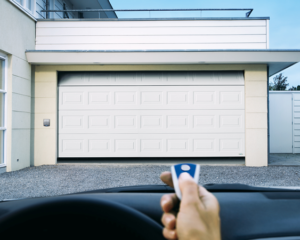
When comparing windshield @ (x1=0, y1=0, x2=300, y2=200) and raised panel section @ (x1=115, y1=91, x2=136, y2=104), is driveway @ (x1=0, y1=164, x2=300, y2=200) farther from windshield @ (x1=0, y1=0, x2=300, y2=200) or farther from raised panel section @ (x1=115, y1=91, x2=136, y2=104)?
raised panel section @ (x1=115, y1=91, x2=136, y2=104)

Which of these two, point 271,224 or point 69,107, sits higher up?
point 69,107

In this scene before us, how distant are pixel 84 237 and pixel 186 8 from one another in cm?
746

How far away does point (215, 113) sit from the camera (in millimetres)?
7266

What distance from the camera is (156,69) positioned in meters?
7.11

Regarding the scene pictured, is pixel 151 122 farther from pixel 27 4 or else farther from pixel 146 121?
pixel 27 4

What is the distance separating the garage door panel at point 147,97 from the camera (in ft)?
23.9

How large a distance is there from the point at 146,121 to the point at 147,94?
817 mm

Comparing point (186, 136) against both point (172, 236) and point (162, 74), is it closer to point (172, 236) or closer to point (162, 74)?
point (162, 74)

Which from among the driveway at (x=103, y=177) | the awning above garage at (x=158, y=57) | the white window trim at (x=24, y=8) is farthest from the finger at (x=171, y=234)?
the white window trim at (x=24, y=8)

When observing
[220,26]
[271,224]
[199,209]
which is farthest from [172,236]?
[220,26]

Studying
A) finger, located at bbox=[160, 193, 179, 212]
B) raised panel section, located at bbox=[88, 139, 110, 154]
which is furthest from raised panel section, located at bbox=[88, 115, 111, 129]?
finger, located at bbox=[160, 193, 179, 212]

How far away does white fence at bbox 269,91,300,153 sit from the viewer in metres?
10.0

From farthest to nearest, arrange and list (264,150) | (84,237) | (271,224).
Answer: (264,150), (271,224), (84,237)

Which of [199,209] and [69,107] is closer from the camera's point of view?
[199,209]
